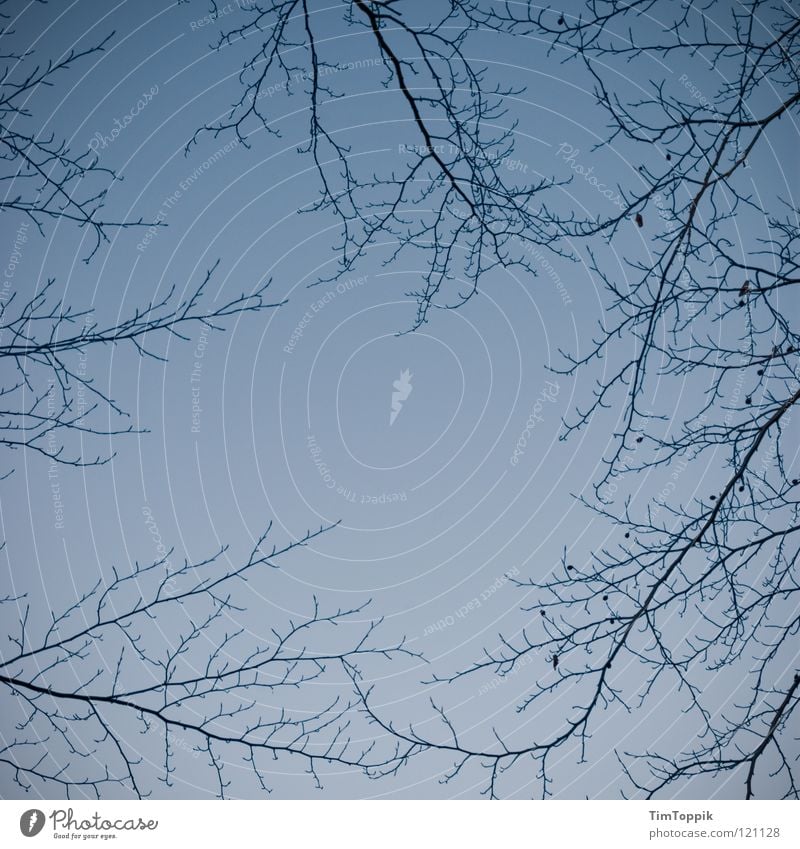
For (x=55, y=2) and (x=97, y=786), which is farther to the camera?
(x=55, y=2)

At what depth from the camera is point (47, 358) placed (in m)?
1.82

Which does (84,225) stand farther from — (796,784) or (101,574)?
(796,784)

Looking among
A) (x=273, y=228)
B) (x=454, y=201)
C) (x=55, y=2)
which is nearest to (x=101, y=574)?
(x=273, y=228)

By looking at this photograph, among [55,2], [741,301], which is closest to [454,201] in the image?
[741,301]

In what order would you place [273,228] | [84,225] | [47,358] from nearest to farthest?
[47,358], [84,225], [273,228]

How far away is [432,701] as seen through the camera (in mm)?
2047

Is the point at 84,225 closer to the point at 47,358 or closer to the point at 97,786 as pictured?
the point at 47,358

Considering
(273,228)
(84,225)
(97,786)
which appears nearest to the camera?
(97,786)
